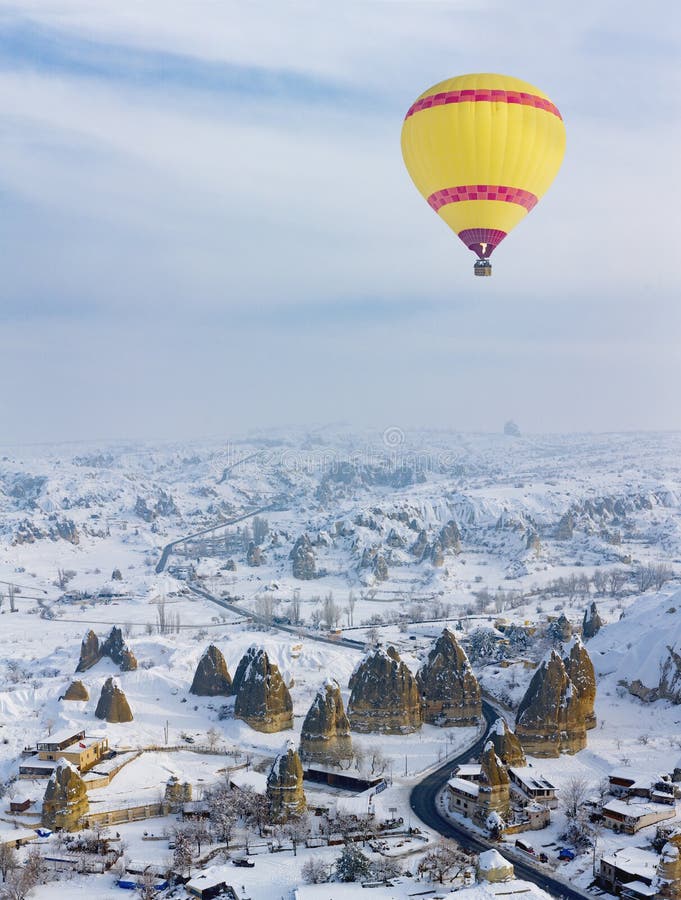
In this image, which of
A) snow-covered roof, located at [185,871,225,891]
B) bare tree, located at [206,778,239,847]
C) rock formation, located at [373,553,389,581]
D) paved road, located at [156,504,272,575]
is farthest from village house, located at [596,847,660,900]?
paved road, located at [156,504,272,575]

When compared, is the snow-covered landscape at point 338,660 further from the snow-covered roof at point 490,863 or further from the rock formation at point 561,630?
the snow-covered roof at point 490,863

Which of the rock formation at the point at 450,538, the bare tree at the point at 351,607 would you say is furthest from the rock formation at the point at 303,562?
the rock formation at the point at 450,538

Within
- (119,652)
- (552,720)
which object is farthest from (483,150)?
(119,652)

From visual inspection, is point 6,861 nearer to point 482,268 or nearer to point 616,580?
point 482,268

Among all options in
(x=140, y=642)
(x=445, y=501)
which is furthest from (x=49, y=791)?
(x=445, y=501)

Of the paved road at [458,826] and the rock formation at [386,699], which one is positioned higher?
the rock formation at [386,699]

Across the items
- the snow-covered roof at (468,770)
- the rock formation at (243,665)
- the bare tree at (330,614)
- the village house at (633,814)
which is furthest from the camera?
the bare tree at (330,614)

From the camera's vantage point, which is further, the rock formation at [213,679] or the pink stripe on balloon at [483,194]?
the rock formation at [213,679]
